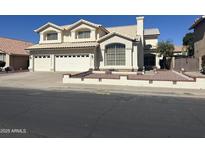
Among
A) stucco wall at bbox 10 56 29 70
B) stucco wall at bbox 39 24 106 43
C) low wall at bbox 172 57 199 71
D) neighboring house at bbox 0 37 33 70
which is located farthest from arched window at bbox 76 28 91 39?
low wall at bbox 172 57 199 71

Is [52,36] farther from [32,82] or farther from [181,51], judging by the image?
[181,51]

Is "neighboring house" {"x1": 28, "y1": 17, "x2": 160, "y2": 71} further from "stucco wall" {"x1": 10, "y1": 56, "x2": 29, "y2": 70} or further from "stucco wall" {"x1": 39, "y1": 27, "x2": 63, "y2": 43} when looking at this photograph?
"stucco wall" {"x1": 10, "y1": 56, "x2": 29, "y2": 70}

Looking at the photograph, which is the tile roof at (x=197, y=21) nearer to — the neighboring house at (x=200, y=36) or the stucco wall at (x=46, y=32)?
the neighboring house at (x=200, y=36)

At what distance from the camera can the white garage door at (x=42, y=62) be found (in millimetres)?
27844

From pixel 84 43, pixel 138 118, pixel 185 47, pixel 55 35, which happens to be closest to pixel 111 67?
pixel 84 43

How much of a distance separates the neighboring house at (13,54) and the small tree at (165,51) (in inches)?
912

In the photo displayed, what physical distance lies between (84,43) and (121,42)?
512 centimetres

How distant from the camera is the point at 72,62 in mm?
26750

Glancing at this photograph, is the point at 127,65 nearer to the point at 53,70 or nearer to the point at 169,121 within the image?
the point at 53,70

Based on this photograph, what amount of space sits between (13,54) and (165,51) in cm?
2502

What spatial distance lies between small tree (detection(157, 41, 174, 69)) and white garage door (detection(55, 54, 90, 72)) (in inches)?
591

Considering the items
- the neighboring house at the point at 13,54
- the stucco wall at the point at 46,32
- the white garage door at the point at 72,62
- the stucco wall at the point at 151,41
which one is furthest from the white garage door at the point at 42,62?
the stucco wall at the point at 151,41

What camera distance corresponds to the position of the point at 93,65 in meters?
25.5

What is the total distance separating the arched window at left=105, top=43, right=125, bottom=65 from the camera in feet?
83.3
